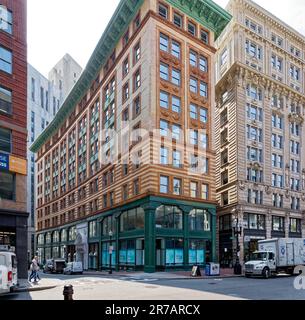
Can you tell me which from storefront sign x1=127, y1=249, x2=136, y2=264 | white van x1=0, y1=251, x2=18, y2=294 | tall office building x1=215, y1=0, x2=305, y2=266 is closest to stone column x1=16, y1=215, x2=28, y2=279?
white van x1=0, y1=251, x2=18, y2=294

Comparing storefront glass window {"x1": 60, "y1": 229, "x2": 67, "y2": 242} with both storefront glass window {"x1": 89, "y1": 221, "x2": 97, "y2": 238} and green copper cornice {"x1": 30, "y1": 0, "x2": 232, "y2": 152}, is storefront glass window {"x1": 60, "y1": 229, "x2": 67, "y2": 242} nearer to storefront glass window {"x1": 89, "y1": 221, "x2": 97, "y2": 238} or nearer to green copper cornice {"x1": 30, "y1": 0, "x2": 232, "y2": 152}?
storefront glass window {"x1": 89, "y1": 221, "x2": 97, "y2": 238}

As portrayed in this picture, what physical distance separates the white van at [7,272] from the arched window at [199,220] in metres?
26.0

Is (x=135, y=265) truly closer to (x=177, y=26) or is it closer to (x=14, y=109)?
(x=14, y=109)

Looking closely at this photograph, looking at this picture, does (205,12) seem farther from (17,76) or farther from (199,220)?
(17,76)

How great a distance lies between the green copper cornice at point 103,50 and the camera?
4737 cm

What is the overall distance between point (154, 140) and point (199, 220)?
11250 mm

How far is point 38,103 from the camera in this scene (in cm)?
11794

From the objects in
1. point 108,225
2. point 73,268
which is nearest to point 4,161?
point 73,268

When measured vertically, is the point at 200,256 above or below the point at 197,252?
→ below

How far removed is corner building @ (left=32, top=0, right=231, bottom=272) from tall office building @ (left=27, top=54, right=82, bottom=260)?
189 feet

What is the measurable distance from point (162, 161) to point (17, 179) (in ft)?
49.6

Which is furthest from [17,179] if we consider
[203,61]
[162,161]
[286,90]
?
[286,90]

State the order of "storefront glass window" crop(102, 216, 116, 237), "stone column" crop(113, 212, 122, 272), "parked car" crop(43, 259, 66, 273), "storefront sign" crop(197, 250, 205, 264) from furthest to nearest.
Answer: "storefront glass window" crop(102, 216, 116, 237), "parked car" crop(43, 259, 66, 273), "stone column" crop(113, 212, 122, 272), "storefront sign" crop(197, 250, 205, 264)

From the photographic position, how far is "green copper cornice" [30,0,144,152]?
155 ft
